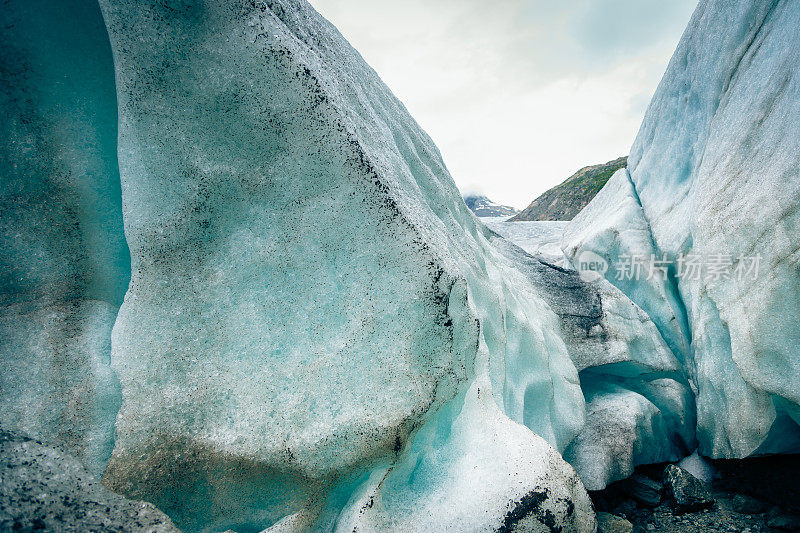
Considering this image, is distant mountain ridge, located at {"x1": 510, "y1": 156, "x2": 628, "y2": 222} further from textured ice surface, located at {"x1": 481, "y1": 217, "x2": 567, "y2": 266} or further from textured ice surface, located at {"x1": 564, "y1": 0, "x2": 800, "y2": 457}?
textured ice surface, located at {"x1": 564, "y1": 0, "x2": 800, "y2": 457}

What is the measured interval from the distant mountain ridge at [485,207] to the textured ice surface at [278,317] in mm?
36741

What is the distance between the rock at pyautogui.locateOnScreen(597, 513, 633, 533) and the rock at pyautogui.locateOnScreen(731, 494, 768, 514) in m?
1.44

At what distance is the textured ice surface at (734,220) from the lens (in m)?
3.77

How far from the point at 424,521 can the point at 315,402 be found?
3.09ft

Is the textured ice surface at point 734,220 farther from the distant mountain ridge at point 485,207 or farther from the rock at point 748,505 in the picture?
the distant mountain ridge at point 485,207

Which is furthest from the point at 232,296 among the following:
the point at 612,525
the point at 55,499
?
the point at 612,525

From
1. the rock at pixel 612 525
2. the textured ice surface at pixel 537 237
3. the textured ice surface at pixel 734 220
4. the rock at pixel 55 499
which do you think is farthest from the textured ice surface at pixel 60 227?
the textured ice surface at pixel 537 237

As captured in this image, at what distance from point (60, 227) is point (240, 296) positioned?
134cm

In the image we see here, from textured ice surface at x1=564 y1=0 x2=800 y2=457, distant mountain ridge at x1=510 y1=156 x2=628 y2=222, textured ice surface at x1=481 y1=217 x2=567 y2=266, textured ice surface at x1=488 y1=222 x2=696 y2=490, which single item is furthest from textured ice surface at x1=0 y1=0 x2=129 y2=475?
distant mountain ridge at x1=510 y1=156 x2=628 y2=222

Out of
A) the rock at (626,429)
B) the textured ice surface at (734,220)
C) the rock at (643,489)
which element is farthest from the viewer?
the rock at (643,489)

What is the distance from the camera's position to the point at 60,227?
8.61 feet

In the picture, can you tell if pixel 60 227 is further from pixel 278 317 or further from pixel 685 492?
pixel 685 492

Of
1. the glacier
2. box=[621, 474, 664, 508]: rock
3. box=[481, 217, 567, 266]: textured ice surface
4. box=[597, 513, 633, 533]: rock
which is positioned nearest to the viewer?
the glacier

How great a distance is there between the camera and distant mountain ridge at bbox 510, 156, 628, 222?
1167 inches
